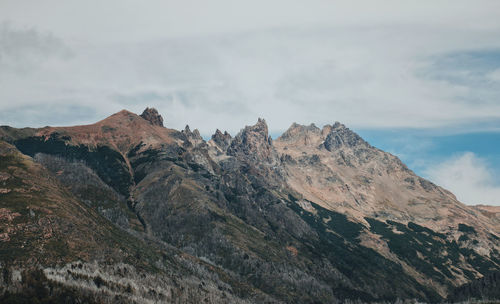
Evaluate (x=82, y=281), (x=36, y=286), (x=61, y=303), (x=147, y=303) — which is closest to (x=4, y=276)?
(x=36, y=286)

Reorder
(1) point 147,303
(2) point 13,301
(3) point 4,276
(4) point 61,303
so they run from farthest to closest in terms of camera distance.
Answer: (1) point 147,303, (3) point 4,276, (4) point 61,303, (2) point 13,301

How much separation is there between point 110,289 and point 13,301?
87844mm

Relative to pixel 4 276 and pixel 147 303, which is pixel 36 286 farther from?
pixel 147 303

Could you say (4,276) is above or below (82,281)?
above

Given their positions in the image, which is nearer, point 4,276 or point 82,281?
point 4,276

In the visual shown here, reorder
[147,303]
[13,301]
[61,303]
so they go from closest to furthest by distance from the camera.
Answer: [13,301] → [61,303] → [147,303]

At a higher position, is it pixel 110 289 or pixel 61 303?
pixel 61 303

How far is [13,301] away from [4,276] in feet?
129

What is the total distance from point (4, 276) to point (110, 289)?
203 ft

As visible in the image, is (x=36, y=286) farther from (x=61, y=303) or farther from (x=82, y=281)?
(x=82, y=281)

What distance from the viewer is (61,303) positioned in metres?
128

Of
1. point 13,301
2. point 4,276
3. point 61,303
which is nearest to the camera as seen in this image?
point 13,301

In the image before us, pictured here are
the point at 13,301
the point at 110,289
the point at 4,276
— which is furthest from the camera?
the point at 110,289

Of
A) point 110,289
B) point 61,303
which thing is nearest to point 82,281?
point 110,289
